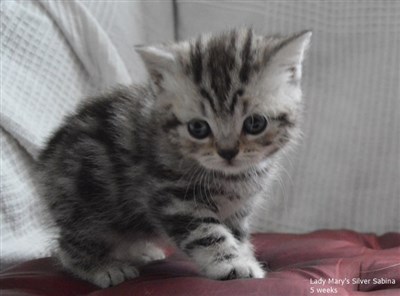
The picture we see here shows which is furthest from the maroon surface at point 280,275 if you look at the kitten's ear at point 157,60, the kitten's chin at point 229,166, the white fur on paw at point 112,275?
the kitten's ear at point 157,60

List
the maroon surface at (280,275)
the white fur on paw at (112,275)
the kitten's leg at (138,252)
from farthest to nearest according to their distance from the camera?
the kitten's leg at (138,252) < the white fur on paw at (112,275) < the maroon surface at (280,275)

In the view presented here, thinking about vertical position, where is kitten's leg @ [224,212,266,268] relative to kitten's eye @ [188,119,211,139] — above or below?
below

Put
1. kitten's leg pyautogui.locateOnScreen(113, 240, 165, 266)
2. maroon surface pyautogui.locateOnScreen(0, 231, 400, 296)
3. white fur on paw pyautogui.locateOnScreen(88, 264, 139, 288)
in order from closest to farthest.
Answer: maroon surface pyautogui.locateOnScreen(0, 231, 400, 296), white fur on paw pyautogui.locateOnScreen(88, 264, 139, 288), kitten's leg pyautogui.locateOnScreen(113, 240, 165, 266)

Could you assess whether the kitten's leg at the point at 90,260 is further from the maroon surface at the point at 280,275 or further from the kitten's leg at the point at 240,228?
the kitten's leg at the point at 240,228

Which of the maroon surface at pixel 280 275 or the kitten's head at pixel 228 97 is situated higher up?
the kitten's head at pixel 228 97

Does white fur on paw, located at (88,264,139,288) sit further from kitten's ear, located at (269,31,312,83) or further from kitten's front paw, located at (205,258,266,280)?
kitten's ear, located at (269,31,312,83)

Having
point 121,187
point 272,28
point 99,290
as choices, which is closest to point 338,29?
point 272,28

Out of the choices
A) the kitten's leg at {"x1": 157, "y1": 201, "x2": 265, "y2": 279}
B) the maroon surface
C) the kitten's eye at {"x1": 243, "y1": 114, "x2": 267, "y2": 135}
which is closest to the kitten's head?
the kitten's eye at {"x1": 243, "y1": 114, "x2": 267, "y2": 135}

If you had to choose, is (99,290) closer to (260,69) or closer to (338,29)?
(260,69)
